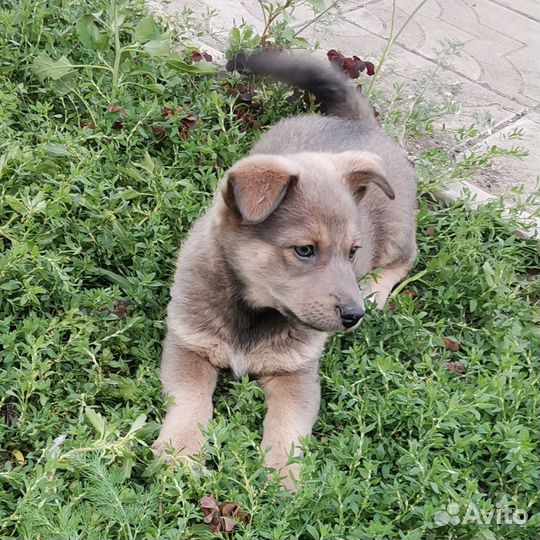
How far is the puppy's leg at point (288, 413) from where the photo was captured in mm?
3014

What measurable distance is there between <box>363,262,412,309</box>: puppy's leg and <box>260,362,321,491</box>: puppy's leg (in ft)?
2.39

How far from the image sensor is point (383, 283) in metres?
4.09

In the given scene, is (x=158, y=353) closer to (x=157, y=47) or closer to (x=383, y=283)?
(x=383, y=283)

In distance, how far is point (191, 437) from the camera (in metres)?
3.04

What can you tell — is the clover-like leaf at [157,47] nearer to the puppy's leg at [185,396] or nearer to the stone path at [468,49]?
the stone path at [468,49]

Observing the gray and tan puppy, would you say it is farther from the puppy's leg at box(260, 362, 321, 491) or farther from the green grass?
the green grass

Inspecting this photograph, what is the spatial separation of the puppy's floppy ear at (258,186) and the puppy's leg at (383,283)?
1.12m

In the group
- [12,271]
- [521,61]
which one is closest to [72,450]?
[12,271]

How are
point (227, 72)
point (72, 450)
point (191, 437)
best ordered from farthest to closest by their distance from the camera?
point (227, 72)
point (191, 437)
point (72, 450)

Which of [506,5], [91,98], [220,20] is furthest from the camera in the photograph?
[506,5]

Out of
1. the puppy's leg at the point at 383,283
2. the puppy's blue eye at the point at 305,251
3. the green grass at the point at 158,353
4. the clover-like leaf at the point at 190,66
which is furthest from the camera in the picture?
the clover-like leaf at the point at 190,66

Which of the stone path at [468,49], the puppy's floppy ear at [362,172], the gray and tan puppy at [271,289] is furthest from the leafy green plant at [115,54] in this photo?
the puppy's floppy ear at [362,172]

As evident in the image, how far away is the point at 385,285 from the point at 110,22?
2.21m

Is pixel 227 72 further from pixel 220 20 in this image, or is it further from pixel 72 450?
pixel 72 450
